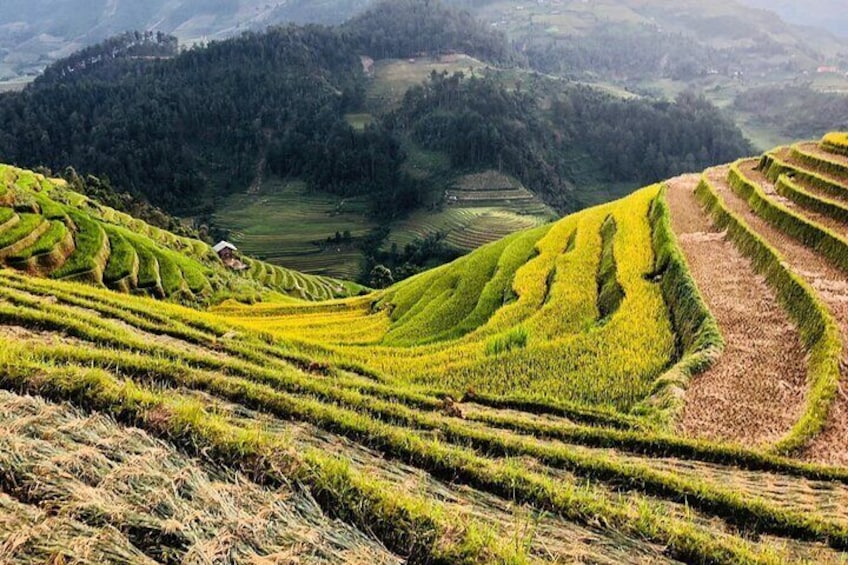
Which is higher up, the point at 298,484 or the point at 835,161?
the point at 835,161

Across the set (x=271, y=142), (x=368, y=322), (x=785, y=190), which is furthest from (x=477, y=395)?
(x=271, y=142)

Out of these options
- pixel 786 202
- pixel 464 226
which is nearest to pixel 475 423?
pixel 786 202

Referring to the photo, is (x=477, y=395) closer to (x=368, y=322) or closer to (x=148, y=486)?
(x=148, y=486)

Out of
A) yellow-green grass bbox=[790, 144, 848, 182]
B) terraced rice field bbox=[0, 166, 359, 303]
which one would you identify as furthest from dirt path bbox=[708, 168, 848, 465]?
terraced rice field bbox=[0, 166, 359, 303]

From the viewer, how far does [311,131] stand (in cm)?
14475

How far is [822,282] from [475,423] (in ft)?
39.8

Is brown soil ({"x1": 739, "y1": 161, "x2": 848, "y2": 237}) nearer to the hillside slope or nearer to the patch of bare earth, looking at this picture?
the patch of bare earth

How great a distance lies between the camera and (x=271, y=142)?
474ft

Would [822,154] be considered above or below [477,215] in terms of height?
above

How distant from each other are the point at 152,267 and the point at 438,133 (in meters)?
116

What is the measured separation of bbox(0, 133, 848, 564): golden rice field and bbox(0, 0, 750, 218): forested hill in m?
103

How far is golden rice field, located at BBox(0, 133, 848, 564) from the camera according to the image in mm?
5473

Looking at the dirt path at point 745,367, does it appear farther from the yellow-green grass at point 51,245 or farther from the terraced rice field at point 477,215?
the terraced rice field at point 477,215

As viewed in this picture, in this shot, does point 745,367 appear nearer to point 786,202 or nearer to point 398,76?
point 786,202
